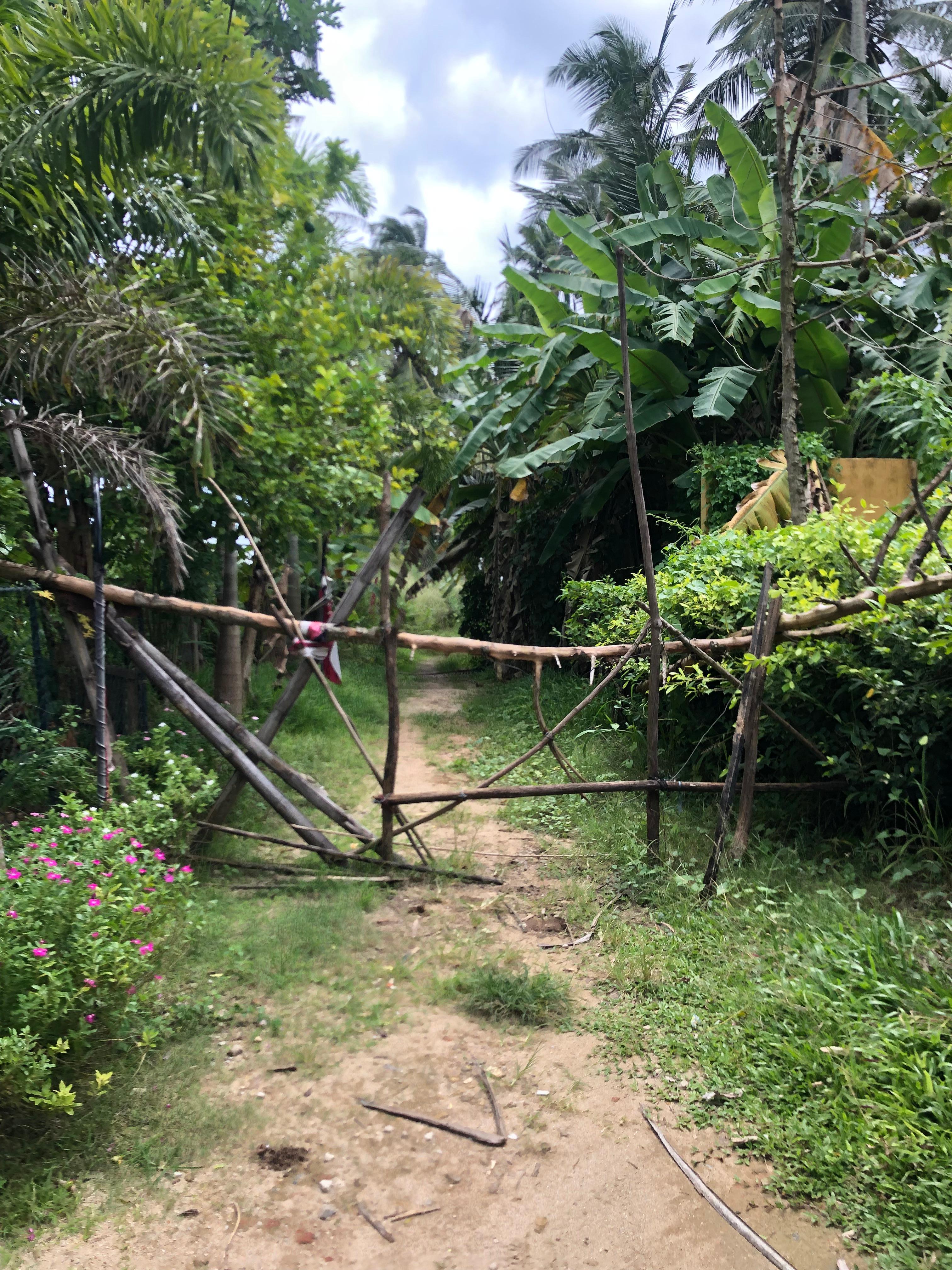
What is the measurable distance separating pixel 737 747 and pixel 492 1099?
2316mm

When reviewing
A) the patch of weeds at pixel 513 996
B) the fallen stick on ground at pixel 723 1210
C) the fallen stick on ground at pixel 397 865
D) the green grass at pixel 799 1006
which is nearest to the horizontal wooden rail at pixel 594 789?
the green grass at pixel 799 1006

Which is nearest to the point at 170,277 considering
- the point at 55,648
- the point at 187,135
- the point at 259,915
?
the point at 187,135

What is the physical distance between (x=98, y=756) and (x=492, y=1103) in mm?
2793

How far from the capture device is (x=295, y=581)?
11711mm

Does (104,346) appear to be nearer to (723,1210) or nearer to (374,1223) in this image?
(374,1223)

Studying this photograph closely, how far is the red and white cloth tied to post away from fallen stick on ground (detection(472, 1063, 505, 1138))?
2.44 m

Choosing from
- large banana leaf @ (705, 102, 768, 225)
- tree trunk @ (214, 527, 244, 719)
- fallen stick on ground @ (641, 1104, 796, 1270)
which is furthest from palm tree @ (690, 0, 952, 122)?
fallen stick on ground @ (641, 1104, 796, 1270)

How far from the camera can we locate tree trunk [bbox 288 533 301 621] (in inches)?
412

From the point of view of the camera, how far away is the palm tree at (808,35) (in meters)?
16.2

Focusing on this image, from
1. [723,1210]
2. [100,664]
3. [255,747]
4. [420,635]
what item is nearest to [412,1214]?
[723,1210]

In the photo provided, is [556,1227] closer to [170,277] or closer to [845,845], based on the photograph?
[845,845]

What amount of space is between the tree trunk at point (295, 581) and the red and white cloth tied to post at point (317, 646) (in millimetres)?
5054

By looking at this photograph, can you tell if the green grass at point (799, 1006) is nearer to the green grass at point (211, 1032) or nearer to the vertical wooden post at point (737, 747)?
the vertical wooden post at point (737, 747)

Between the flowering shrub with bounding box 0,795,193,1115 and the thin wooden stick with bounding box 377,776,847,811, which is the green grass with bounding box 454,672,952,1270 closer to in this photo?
the thin wooden stick with bounding box 377,776,847,811
